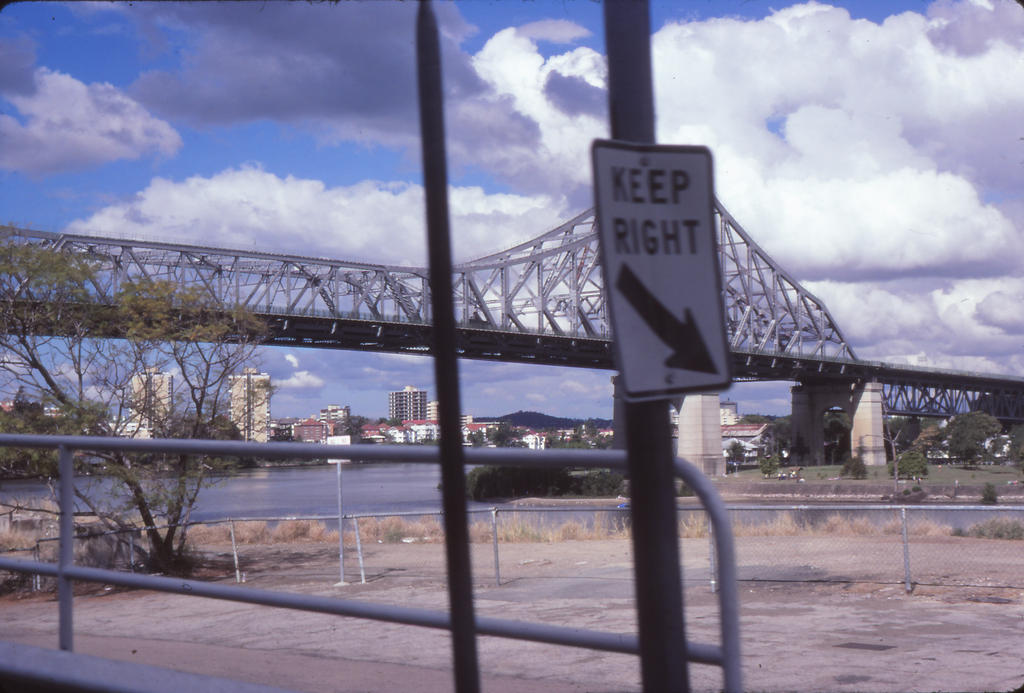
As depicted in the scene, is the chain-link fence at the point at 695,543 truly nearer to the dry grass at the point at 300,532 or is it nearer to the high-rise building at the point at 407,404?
the dry grass at the point at 300,532

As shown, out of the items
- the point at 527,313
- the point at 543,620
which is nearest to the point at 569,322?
the point at 527,313

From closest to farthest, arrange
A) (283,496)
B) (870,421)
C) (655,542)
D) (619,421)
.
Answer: (655,542) < (283,496) < (619,421) < (870,421)

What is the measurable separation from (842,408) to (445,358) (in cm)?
7649

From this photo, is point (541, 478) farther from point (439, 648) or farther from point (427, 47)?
point (427, 47)

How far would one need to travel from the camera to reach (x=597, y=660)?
5.68 meters

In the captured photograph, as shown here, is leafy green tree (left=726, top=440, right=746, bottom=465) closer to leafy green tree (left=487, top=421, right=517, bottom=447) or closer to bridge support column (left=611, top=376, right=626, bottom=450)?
bridge support column (left=611, top=376, right=626, bottom=450)

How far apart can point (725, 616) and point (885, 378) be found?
7006 centimetres

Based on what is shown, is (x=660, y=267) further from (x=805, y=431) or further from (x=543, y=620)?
(x=805, y=431)

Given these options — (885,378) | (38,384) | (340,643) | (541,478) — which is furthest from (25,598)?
(885,378)

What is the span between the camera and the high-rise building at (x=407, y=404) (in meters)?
26.2

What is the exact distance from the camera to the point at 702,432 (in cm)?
5056

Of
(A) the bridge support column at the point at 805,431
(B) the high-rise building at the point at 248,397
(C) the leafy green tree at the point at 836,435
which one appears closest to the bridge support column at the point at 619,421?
(B) the high-rise building at the point at 248,397

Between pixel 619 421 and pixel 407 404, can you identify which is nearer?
pixel 619 421

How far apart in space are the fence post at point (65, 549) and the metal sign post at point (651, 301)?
262 centimetres
